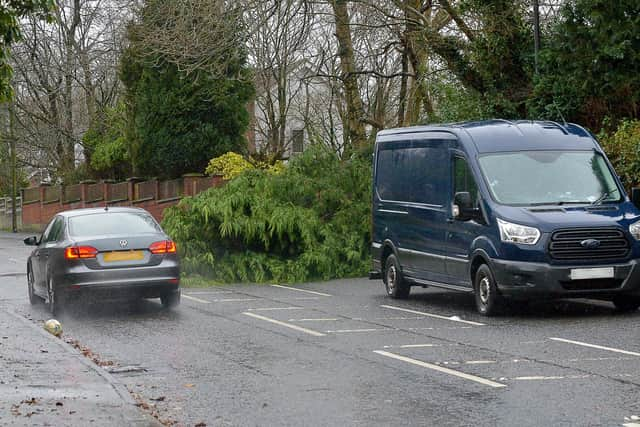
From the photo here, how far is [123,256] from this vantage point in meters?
15.8

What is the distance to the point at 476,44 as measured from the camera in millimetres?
25734

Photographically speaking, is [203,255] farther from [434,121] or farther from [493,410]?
[493,410]

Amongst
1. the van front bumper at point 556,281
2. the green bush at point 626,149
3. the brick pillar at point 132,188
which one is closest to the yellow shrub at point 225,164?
the brick pillar at point 132,188

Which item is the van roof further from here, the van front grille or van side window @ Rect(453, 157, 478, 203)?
the van front grille

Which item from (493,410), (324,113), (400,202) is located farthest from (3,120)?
(493,410)

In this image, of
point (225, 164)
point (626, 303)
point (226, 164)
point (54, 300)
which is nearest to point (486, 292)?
point (626, 303)

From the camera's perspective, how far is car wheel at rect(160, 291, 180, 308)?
648 inches

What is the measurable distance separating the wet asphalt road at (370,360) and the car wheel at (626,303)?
0.20 m

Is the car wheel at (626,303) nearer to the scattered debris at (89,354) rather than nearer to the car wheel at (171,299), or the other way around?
the car wheel at (171,299)

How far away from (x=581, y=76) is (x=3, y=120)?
4720 cm

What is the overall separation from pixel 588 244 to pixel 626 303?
1.24m

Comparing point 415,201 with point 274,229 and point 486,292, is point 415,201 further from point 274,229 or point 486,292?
point 274,229

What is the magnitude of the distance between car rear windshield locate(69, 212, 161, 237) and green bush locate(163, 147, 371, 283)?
167 inches

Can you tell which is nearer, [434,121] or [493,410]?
[493,410]
